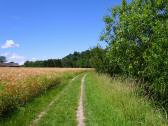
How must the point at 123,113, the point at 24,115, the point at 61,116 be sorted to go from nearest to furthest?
the point at 123,113 → the point at 24,115 → the point at 61,116

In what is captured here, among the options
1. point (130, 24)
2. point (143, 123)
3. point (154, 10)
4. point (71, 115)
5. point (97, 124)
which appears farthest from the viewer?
point (130, 24)

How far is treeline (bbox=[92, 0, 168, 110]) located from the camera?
1655cm

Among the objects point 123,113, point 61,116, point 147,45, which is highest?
point 147,45

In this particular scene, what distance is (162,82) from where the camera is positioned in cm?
1652

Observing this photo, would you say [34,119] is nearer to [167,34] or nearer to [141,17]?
[167,34]

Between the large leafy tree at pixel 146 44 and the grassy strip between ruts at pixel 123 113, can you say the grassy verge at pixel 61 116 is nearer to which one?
the grassy strip between ruts at pixel 123 113

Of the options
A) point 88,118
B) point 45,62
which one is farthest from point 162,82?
point 45,62

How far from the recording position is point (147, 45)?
21266mm

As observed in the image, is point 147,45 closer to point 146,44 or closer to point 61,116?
point 146,44

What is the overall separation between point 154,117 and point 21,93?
7.72m

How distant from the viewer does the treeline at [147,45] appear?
1655 centimetres

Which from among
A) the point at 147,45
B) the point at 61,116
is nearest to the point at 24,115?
the point at 61,116

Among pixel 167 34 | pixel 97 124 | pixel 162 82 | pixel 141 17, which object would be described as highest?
pixel 141 17

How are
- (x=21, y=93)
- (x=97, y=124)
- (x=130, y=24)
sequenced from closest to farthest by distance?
(x=97, y=124)
(x=21, y=93)
(x=130, y=24)
